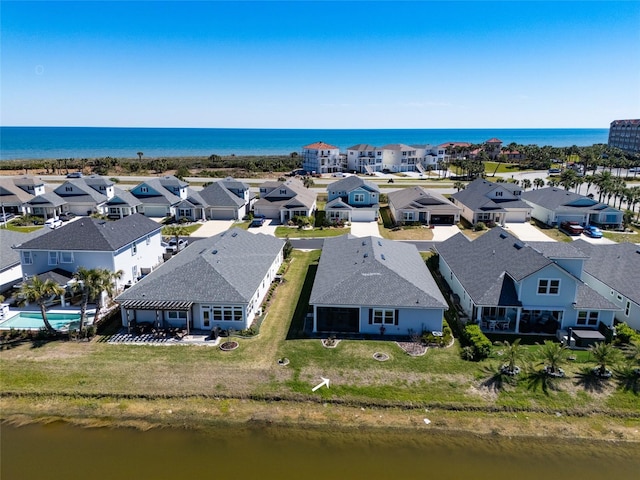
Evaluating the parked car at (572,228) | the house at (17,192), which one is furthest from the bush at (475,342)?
the house at (17,192)

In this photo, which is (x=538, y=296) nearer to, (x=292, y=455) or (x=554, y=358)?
(x=554, y=358)

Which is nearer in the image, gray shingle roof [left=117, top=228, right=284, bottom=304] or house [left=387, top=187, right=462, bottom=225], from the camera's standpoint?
gray shingle roof [left=117, top=228, right=284, bottom=304]

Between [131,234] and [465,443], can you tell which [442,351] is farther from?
[131,234]

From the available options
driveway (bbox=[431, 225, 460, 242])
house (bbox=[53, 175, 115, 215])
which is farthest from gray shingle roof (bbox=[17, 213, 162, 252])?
driveway (bbox=[431, 225, 460, 242])

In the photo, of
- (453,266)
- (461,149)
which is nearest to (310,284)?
(453,266)

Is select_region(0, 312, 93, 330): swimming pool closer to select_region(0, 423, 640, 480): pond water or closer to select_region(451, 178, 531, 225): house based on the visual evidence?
select_region(0, 423, 640, 480): pond water

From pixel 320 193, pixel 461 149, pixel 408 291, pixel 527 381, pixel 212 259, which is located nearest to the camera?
pixel 527 381

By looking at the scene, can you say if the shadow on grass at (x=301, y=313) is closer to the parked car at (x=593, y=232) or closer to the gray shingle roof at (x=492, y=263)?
the gray shingle roof at (x=492, y=263)
